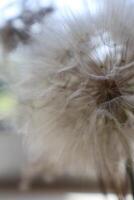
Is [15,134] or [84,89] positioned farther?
[15,134]

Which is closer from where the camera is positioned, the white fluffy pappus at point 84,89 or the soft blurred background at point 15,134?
the white fluffy pappus at point 84,89

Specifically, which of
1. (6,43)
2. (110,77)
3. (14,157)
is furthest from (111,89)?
(14,157)

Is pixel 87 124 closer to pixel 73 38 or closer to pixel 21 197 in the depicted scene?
pixel 73 38

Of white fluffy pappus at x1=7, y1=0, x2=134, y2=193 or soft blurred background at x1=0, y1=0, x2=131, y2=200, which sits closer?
white fluffy pappus at x1=7, y1=0, x2=134, y2=193
